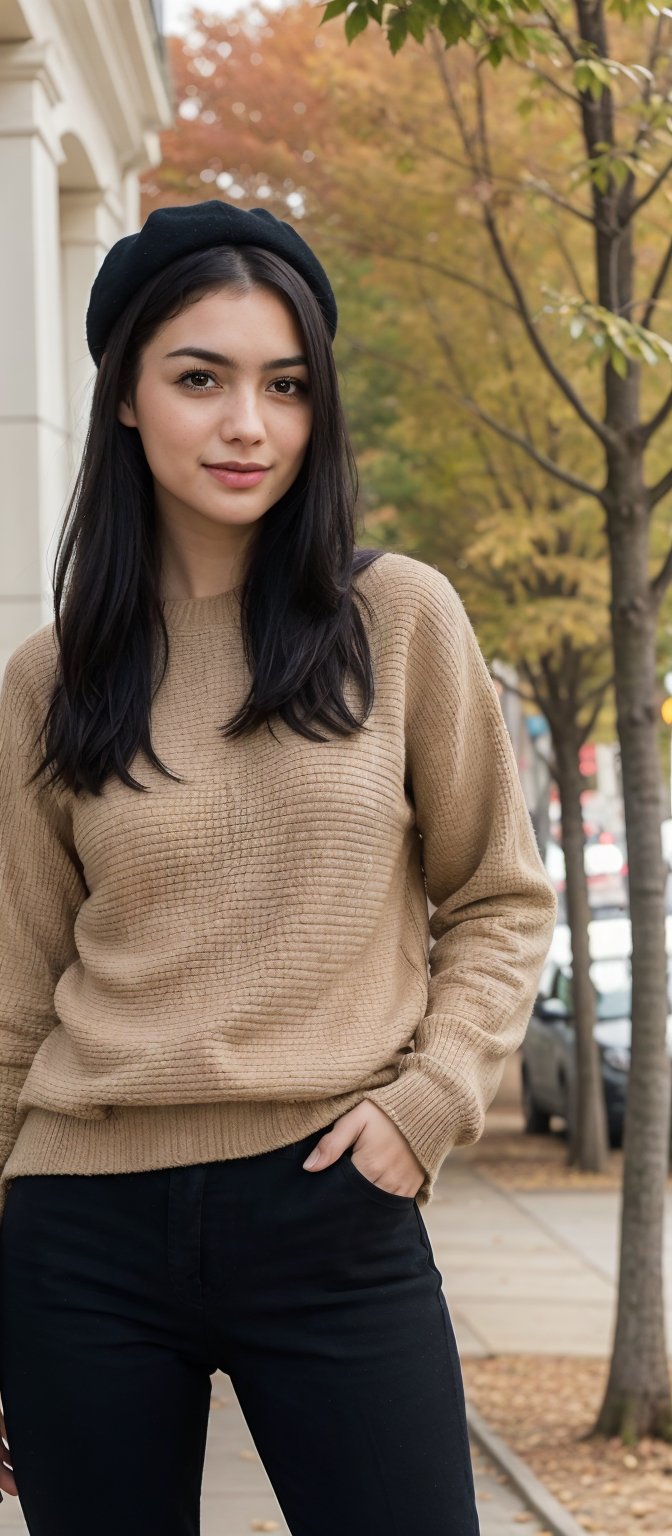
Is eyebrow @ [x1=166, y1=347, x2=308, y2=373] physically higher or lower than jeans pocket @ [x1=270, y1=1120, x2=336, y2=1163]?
higher

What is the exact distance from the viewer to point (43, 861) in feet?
8.00

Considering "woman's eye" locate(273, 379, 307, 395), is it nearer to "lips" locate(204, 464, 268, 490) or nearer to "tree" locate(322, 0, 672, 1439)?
"lips" locate(204, 464, 268, 490)

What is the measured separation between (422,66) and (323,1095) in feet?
30.1

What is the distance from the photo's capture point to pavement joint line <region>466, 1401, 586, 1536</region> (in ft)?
16.5

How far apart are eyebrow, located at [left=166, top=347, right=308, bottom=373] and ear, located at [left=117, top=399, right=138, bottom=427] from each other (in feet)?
0.46

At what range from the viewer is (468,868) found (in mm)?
2375

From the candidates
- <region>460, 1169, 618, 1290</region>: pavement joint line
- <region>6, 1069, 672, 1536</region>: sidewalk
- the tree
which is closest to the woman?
<region>6, 1069, 672, 1536</region>: sidewalk

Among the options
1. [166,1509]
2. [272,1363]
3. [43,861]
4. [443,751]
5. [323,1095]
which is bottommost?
[166,1509]

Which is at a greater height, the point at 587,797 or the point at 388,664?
the point at 388,664

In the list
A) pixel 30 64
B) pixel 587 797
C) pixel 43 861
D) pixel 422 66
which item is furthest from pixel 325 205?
pixel 587 797

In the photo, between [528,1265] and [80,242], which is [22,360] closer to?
[80,242]

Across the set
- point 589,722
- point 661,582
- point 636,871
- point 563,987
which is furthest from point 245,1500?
point 563,987

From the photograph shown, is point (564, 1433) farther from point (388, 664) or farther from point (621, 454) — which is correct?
point (388, 664)

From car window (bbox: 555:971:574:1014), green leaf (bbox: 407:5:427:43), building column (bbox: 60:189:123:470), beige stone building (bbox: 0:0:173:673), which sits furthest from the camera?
car window (bbox: 555:971:574:1014)
